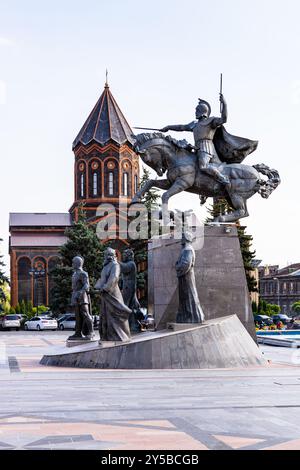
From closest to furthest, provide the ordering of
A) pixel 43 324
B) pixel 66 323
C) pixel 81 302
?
pixel 81 302 → pixel 66 323 → pixel 43 324

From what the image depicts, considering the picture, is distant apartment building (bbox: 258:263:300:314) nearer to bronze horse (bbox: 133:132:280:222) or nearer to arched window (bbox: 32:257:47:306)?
arched window (bbox: 32:257:47:306)

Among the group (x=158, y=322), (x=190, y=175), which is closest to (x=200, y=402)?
(x=158, y=322)

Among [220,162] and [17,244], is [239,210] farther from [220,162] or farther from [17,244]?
[17,244]

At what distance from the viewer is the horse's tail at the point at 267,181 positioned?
19.7 meters

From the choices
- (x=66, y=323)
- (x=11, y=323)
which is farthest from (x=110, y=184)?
(x=66, y=323)

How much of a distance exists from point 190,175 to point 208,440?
38.9 ft

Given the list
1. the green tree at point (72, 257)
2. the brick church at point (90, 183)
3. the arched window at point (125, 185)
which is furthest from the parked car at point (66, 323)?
the arched window at point (125, 185)

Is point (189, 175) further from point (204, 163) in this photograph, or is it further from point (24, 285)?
point (24, 285)

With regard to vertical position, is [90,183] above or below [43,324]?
above

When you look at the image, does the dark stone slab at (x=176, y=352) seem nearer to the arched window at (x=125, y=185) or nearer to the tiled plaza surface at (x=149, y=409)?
the tiled plaza surface at (x=149, y=409)

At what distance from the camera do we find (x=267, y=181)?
784 inches

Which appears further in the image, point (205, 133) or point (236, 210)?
point (236, 210)

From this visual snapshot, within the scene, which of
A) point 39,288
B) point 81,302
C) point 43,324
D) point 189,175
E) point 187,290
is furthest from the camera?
point 39,288

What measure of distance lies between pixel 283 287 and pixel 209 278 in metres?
104
